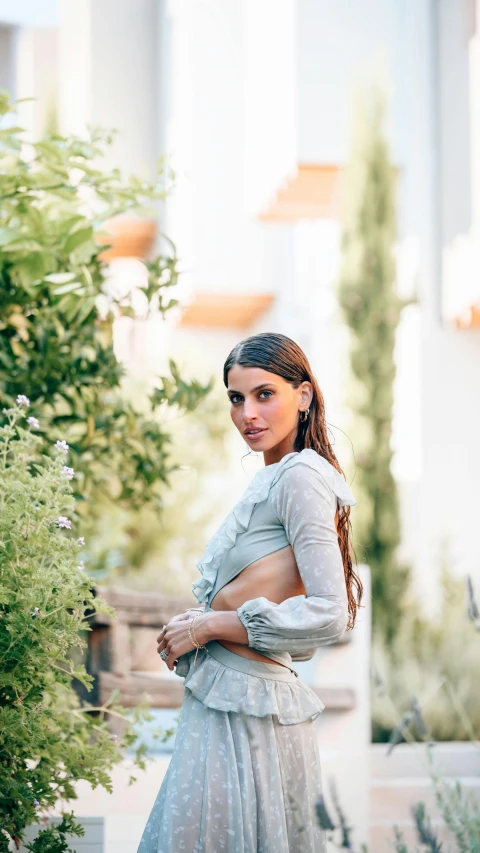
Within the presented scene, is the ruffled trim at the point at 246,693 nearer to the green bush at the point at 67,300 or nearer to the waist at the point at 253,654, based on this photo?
the waist at the point at 253,654

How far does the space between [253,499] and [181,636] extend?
0.30 meters

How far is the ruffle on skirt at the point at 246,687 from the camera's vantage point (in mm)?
2127

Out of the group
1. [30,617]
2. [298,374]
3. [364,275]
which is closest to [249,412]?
[298,374]

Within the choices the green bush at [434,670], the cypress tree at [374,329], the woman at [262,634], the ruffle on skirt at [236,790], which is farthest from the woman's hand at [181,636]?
the cypress tree at [374,329]

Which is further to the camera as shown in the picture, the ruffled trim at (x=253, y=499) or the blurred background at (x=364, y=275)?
the blurred background at (x=364, y=275)

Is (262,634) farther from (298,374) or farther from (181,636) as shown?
(298,374)

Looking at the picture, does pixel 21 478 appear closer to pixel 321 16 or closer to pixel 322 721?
pixel 322 721

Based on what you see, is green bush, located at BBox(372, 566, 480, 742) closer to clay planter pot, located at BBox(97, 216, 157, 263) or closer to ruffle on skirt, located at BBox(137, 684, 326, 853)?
ruffle on skirt, located at BBox(137, 684, 326, 853)

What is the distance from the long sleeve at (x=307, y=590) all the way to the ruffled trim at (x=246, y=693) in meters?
0.12

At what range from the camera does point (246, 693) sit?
2135 mm

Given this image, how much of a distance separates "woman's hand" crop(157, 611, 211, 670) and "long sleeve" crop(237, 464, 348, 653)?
99 mm

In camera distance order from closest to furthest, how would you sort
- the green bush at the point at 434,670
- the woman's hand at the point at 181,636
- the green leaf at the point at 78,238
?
the woman's hand at the point at 181,636 < the green leaf at the point at 78,238 < the green bush at the point at 434,670

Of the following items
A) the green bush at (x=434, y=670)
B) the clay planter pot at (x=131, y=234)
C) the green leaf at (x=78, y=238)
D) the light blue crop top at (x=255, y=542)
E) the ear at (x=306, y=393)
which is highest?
the clay planter pot at (x=131, y=234)

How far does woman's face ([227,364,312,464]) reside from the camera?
7.30ft
